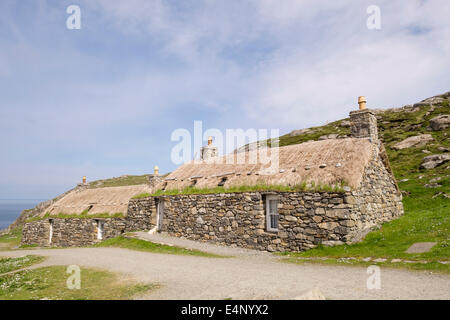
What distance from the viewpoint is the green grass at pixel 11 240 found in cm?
2978

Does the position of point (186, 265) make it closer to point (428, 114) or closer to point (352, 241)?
point (352, 241)

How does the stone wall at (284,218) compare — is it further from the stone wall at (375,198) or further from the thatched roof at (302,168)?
the thatched roof at (302,168)

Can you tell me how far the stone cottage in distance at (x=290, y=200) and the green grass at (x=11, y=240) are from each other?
17311 millimetres

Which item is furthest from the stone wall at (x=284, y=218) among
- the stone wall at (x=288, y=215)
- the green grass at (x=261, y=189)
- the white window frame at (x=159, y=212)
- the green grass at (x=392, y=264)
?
the white window frame at (x=159, y=212)

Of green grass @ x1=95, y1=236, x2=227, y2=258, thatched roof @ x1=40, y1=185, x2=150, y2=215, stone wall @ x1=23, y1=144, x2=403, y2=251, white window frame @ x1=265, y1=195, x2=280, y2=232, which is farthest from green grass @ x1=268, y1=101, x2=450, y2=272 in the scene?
thatched roof @ x1=40, y1=185, x2=150, y2=215

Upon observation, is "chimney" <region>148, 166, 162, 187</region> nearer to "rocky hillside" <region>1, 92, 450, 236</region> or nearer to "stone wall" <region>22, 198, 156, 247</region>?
"stone wall" <region>22, 198, 156, 247</region>

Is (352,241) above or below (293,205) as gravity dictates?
below

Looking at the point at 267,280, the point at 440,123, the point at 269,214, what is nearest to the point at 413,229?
the point at 269,214

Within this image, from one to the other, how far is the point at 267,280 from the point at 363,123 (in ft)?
38.0

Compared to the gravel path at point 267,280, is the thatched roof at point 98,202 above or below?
above

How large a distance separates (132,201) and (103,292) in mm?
16774

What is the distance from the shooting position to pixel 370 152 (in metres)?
14.5
